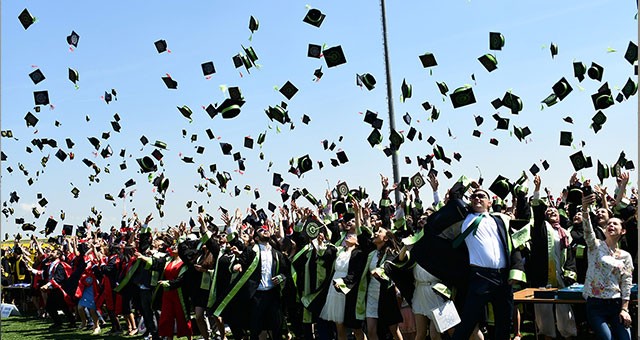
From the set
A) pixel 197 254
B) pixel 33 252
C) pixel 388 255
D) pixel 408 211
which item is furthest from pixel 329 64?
pixel 33 252

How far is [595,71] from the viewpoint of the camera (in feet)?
44.1

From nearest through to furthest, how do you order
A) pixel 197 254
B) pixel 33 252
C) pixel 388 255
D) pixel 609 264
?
pixel 609 264
pixel 388 255
pixel 197 254
pixel 33 252

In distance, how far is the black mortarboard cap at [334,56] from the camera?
523 inches

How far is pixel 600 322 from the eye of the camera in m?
6.98

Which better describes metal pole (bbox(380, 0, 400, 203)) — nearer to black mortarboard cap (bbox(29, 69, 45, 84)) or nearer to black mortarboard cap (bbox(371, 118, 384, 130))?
black mortarboard cap (bbox(371, 118, 384, 130))

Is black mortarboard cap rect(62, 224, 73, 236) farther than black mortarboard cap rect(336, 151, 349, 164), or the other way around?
black mortarboard cap rect(62, 224, 73, 236)

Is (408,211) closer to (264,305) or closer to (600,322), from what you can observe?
(264,305)

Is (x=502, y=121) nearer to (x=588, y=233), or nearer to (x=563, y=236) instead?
(x=563, y=236)

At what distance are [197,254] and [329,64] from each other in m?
3.92

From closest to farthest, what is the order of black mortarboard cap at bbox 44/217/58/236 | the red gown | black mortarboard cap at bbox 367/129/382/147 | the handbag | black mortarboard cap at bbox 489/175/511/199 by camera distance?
the handbag → black mortarboard cap at bbox 489/175/511/199 → the red gown → black mortarboard cap at bbox 367/129/382/147 → black mortarboard cap at bbox 44/217/58/236

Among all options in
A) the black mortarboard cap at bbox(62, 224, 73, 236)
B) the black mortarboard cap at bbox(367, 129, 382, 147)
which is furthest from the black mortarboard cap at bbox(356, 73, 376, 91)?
the black mortarboard cap at bbox(62, 224, 73, 236)

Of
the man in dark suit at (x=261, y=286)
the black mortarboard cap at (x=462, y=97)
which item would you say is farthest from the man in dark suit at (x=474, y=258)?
the black mortarboard cap at (x=462, y=97)

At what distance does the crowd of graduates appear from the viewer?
7.38m

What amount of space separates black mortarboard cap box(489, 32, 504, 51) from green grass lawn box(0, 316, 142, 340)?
8141 mm
